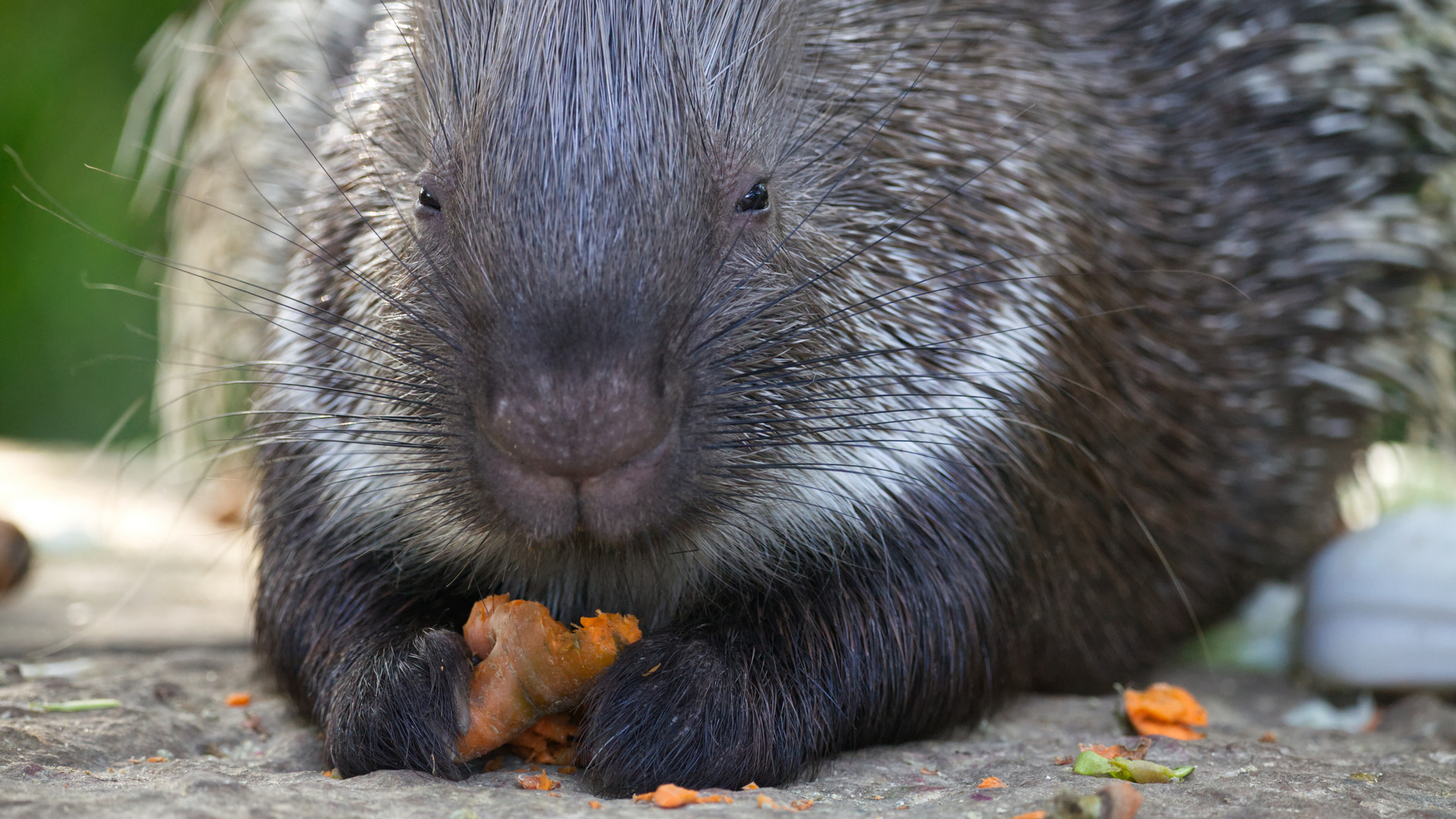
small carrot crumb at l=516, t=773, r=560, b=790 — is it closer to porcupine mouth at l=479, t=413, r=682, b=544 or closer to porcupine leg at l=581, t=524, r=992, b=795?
porcupine leg at l=581, t=524, r=992, b=795

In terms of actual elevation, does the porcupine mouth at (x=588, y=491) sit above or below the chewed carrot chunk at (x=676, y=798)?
above

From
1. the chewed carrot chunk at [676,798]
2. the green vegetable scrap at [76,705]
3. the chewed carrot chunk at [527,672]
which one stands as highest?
the chewed carrot chunk at [527,672]

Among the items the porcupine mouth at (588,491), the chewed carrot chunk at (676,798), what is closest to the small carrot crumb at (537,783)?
the chewed carrot chunk at (676,798)

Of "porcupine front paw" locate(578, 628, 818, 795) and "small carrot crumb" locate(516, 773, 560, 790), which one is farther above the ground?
"porcupine front paw" locate(578, 628, 818, 795)

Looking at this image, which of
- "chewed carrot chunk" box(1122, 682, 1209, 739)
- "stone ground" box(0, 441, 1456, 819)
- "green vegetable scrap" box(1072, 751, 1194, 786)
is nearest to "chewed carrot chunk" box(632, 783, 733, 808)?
"stone ground" box(0, 441, 1456, 819)

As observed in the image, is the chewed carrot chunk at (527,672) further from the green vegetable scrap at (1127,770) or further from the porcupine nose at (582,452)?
the green vegetable scrap at (1127,770)

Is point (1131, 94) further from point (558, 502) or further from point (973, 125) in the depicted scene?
point (558, 502)
